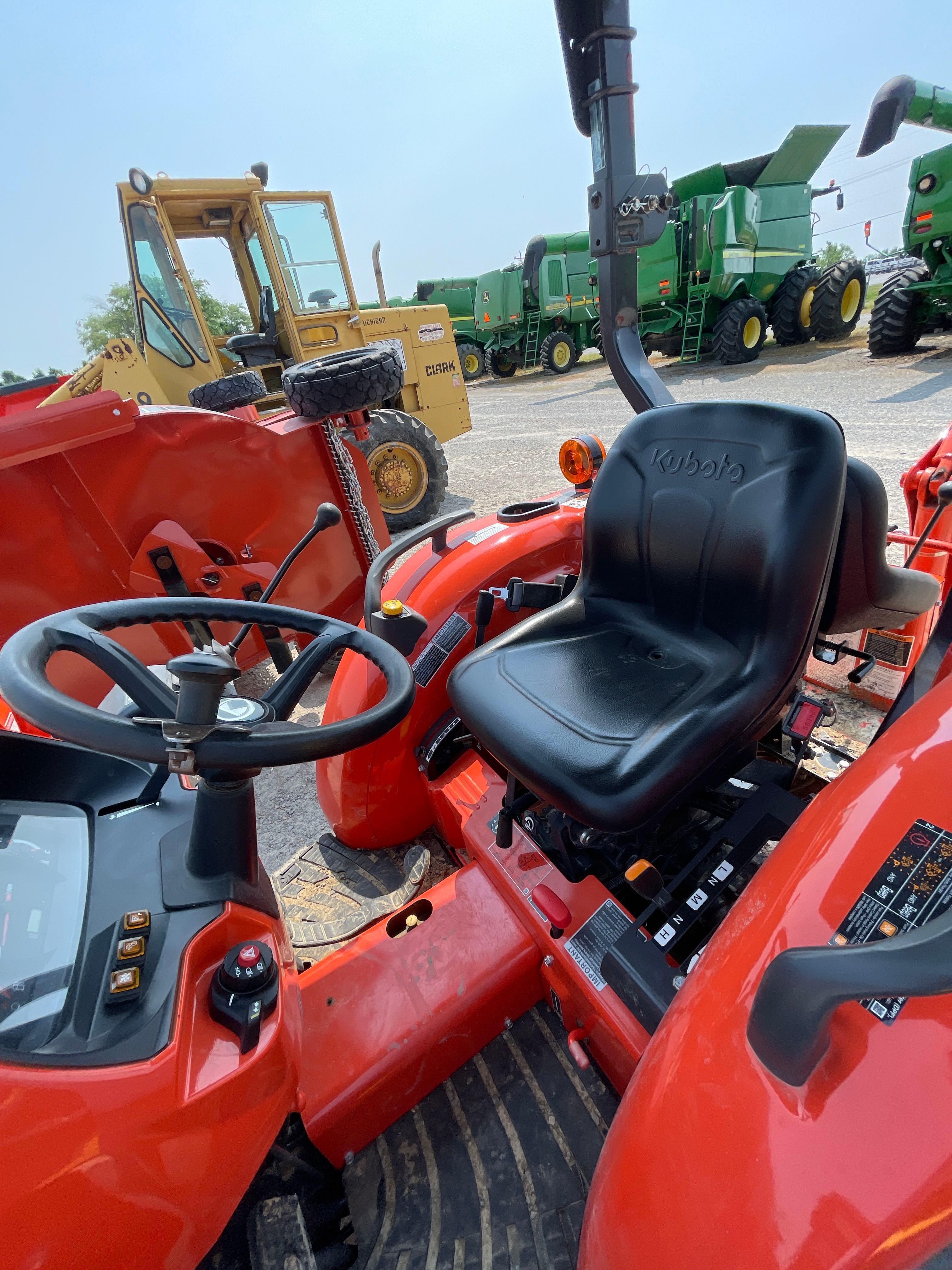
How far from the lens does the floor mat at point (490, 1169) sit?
1038 mm

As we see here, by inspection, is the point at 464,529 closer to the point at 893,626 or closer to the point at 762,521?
the point at 762,521

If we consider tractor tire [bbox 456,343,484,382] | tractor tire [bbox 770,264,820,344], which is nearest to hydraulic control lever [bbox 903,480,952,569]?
tractor tire [bbox 770,264,820,344]

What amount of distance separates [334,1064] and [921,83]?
7.61ft

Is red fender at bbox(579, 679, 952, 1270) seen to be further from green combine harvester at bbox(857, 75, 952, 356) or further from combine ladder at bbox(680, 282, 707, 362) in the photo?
combine ladder at bbox(680, 282, 707, 362)

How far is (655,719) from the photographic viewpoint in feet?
4.09

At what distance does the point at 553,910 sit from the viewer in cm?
121

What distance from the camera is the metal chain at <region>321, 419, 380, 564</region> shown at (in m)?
2.64

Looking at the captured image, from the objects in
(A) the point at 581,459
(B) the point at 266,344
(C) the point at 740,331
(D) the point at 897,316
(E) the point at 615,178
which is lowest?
(C) the point at 740,331

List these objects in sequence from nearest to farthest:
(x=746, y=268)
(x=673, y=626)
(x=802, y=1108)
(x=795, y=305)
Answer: (x=802, y=1108), (x=673, y=626), (x=746, y=268), (x=795, y=305)

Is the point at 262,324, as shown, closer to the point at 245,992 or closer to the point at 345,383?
the point at 345,383

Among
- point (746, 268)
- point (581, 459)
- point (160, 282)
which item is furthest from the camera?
point (746, 268)

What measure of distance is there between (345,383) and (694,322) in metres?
9.21

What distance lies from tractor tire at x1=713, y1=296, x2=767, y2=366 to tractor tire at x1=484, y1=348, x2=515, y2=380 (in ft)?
18.9

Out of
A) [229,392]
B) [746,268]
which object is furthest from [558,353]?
[229,392]
